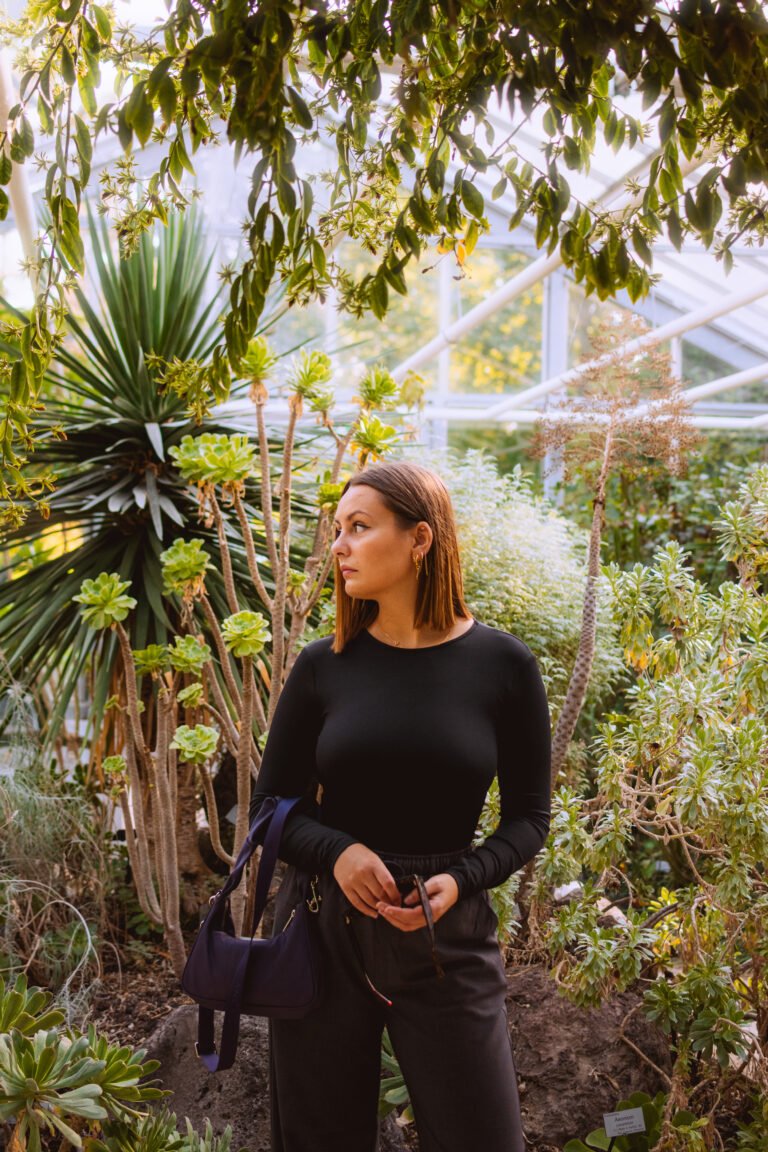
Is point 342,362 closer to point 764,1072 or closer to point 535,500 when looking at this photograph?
point 535,500

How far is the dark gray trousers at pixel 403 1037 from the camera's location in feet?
5.14

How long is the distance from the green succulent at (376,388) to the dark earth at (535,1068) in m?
1.63

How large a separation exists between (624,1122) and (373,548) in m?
1.68

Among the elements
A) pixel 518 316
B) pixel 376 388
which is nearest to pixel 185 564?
pixel 376 388

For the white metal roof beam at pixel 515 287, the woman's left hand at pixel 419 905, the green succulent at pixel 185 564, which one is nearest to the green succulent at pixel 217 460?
the green succulent at pixel 185 564

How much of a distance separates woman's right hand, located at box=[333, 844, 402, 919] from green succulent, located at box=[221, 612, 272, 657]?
1.08 m

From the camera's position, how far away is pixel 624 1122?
8.04 feet

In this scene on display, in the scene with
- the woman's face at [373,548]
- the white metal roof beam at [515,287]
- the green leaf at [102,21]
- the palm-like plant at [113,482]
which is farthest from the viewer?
the white metal roof beam at [515,287]

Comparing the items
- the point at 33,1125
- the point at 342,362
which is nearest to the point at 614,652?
the point at 33,1125

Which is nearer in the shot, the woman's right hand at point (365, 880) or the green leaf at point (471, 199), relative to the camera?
the green leaf at point (471, 199)

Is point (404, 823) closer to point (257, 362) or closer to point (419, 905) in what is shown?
point (419, 905)

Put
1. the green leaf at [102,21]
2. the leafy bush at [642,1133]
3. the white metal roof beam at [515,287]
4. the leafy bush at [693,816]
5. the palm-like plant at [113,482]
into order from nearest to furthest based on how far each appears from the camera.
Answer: the green leaf at [102,21] < the leafy bush at [693,816] < the leafy bush at [642,1133] < the palm-like plant at [113,482] < the white metal roof beam at [515,287]

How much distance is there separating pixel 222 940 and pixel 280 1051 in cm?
20

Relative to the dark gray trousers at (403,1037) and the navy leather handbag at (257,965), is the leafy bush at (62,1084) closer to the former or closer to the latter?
the navy leather handbag at (257,965)
